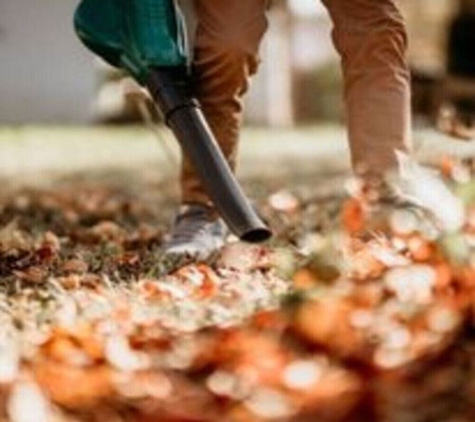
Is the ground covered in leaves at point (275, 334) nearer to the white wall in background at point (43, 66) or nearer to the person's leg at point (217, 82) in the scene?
the person's leg at point (217, 82)

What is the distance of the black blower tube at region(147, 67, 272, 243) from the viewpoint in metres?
4.19

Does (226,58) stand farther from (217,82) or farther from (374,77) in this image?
(374,77)

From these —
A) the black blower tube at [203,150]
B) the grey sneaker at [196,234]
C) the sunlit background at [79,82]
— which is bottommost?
the sunlit background at [79,82]

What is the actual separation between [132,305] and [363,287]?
70 centimetres

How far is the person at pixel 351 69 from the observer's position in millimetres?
4484

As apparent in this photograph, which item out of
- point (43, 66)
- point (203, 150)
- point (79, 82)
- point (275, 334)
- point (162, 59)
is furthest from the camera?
point (79, 82)

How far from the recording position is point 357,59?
4516 mm

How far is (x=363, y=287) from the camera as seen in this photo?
3.06 metres

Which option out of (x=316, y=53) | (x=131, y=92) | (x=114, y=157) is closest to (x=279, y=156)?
(x=114, y=157)

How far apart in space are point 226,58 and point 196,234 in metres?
0.54

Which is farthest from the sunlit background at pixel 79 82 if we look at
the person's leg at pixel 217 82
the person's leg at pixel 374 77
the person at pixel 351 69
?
the person's leg at pixel 374 77

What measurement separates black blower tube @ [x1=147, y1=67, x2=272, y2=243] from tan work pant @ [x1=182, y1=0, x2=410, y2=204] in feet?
0.52

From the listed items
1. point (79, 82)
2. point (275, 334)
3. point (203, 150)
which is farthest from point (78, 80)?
point (275, 334)

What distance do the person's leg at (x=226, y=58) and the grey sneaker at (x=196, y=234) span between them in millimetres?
61
